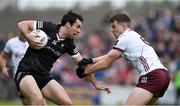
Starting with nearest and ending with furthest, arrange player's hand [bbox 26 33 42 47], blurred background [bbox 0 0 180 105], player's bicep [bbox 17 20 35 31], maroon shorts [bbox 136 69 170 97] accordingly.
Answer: maroon shorts [bbox 136 69 170 97] → player's hand [bbox 26 33 42 47] → player's bicep [bbox 17 20 35 31] → blurred background [bbox 0 0 180 105]

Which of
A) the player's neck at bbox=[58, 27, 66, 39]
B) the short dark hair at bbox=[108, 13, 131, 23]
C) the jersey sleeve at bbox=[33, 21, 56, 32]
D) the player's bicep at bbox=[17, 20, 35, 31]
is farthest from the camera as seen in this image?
the player's neck at bbox=[58, 27, 66, 39]

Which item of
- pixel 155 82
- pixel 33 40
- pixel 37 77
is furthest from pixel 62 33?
pixel 155 82

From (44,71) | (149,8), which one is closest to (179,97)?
(149,8)

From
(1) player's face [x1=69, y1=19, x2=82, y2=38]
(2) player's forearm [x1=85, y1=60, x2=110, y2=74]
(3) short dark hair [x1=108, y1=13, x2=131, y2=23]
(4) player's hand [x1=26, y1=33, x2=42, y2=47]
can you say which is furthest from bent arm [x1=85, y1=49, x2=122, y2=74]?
(4) player's hand [x1=26, y1=33, x2=42, y2=47]

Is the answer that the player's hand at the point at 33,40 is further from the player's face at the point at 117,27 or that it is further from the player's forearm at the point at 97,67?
the player's face at the point at 117,27

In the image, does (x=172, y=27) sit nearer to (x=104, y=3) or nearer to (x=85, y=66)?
(x=104, y=3)

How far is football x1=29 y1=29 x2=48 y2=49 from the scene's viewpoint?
12.9 m

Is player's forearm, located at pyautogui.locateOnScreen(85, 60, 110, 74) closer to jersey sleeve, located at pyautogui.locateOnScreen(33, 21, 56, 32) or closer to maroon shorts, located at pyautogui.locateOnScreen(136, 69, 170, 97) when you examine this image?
maroon shorts, located at pyautogui.locateOnScreen(136, 69, 170, 97)

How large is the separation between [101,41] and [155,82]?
1614cm

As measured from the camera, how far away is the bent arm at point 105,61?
12453 millimetres

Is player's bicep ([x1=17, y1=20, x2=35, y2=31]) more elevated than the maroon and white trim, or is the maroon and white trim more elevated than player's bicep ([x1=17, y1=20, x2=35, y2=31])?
player's bicep ([x1=17, y1=20, x2=35, y2=31])

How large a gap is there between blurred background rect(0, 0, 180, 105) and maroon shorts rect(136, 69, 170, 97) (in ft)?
37.1

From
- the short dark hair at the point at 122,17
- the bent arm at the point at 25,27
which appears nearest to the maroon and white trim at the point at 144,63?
the short dark hair at the point at 122,17

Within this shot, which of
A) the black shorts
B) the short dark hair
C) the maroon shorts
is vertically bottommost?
the black shorts
